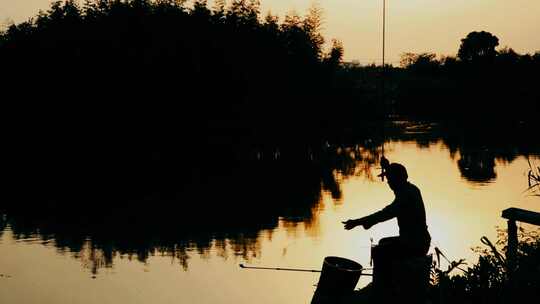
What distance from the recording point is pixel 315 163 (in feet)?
137

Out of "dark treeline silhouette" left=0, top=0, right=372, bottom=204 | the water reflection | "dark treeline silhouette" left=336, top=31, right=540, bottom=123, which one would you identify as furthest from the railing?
"dark treeline silhouette" left=336, top=31, right=540, bottom=123

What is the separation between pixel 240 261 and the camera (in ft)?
59.4

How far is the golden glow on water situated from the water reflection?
32 cm

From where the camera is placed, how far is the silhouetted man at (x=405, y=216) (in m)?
8.43

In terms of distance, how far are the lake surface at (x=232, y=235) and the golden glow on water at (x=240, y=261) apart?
1.1 inches

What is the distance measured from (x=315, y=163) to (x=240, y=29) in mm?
8843

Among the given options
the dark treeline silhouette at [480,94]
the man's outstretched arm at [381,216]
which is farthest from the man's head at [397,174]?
the dark treeline silhouette at [480,94]

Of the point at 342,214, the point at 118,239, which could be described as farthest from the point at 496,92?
the point at 118,239

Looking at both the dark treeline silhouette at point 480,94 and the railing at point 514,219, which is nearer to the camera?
the railing at point 514,219

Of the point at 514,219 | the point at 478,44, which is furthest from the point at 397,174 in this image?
the point at 478,44

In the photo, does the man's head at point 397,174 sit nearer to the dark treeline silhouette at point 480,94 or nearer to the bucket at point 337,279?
the bucket at point 337,279

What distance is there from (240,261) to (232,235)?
11.2 feet

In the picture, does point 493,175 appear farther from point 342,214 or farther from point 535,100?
point 535,100

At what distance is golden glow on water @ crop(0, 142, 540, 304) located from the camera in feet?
50.0
